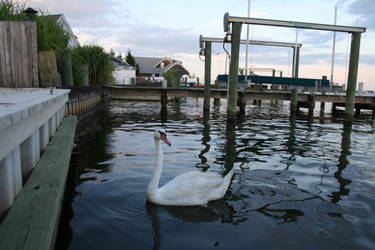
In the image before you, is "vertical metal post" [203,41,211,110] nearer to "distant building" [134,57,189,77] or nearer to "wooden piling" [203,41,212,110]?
"wooden piling" [203,41,212,110]

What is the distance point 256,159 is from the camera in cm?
852

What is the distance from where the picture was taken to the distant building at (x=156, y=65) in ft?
229

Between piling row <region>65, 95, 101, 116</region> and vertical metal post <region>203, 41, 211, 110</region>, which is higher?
vertical metal post <region>203, 41, 211, 110</region>

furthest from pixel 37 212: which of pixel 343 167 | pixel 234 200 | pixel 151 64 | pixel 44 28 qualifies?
pixel 151 64

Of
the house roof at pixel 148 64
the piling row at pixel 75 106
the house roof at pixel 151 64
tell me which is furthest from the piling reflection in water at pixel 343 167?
the house roof at pixel 148 64

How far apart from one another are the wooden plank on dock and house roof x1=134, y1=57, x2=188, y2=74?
214 feet

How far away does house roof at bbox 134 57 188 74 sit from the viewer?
69562mm

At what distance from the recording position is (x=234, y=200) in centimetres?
550

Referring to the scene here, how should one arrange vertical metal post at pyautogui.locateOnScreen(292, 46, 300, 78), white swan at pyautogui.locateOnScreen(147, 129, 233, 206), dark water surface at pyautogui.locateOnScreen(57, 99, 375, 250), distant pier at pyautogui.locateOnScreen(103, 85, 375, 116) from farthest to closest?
vertical metal post at pyautogui.locateOnScreen(292, 46, 300, 78), distant pier at pyautogui.locateOnScreen(103, 85, 375, 116), white swan at pyautogui.locateOnScreen(147, 129, 233, 206), dark water surface at pyautogui.locateOnScreen(57, 99, 375, 250)

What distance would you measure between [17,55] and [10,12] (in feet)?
8.40

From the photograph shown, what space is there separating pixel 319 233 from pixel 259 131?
376 inches

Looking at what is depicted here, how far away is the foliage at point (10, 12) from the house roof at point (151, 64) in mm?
58480

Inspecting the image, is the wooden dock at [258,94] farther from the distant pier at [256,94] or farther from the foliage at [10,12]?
the foliage at [10,12]

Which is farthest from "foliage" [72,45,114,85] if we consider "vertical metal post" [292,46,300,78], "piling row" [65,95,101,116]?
"vertical metal post" [292,46,300,78]
